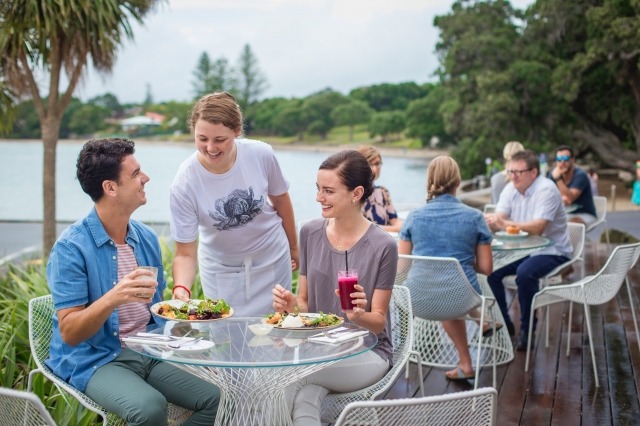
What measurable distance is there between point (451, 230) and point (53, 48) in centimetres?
676

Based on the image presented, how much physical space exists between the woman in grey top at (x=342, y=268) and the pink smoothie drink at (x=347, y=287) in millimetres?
145

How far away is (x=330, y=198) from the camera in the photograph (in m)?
2.37

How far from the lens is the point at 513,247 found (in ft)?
12.4

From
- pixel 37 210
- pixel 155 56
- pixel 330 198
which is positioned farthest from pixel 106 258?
pixel 155 56

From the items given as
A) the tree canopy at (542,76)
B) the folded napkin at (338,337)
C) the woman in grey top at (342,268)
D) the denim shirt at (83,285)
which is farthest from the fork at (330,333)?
the tree canopy at (542,76)

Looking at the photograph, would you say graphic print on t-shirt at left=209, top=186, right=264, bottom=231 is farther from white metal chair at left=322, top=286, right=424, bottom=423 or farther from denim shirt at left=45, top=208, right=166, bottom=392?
white metal chair at left=322, top=286, right=424, bottom=423

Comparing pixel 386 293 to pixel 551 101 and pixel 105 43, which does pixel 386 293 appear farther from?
pixel 551 101

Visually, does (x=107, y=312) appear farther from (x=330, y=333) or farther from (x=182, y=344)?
(x=330, y=333)

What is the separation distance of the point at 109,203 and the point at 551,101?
2133 centimetres

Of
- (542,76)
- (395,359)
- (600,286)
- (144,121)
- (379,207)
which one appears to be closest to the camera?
(395,359)

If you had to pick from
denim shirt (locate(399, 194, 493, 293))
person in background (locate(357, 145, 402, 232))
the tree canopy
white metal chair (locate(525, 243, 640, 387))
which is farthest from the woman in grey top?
the tree canopy

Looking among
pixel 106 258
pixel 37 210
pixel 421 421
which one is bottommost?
pixel 37 210

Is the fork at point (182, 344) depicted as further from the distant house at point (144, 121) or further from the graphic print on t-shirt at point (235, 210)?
the distant house at point (144, 121)

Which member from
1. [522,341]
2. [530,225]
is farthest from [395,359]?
[530,225]
